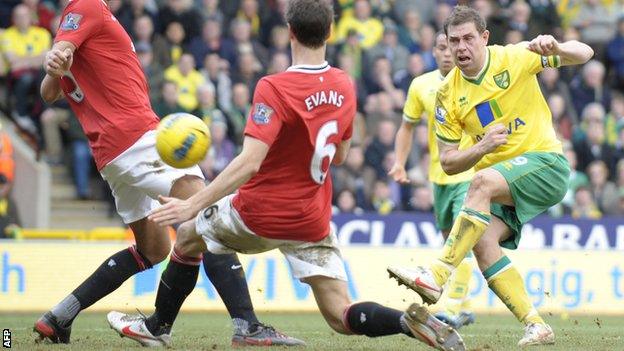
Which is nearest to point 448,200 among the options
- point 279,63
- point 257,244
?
point 257,244

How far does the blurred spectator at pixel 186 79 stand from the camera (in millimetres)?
17969

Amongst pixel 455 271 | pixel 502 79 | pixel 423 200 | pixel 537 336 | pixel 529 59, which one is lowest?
pixel 423 200

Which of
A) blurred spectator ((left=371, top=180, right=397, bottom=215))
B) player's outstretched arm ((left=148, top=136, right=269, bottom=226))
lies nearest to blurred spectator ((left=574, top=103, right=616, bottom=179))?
blurred spectator ((left=371, top=180, right=397, bottom=215))

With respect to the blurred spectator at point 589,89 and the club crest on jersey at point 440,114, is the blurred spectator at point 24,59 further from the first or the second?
the club crest on jersey at point 440,114

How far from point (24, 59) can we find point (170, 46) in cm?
213

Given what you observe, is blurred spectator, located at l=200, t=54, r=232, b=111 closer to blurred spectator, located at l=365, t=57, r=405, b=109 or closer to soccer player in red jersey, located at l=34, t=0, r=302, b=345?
blurred spectator, located at l=365, t=57, r=405, b=109

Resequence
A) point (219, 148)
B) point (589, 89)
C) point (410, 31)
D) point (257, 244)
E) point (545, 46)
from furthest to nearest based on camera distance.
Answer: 1. point (410, 31)
2. point (589, 89)
3. point (219, 148)
4. point (545, 46)
5. point (257, 244)

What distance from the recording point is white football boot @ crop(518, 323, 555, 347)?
910 cm

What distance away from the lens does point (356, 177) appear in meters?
18.0

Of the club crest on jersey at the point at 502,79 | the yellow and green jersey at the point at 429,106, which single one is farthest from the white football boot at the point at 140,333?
the yellow and green jersey at the point at 429,106

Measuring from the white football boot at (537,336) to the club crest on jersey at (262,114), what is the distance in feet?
8.54

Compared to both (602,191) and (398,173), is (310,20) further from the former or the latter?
(602,191)

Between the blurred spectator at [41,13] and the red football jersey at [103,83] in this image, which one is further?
the blurred spectator at [41,13]

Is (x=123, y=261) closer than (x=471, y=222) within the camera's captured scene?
No
